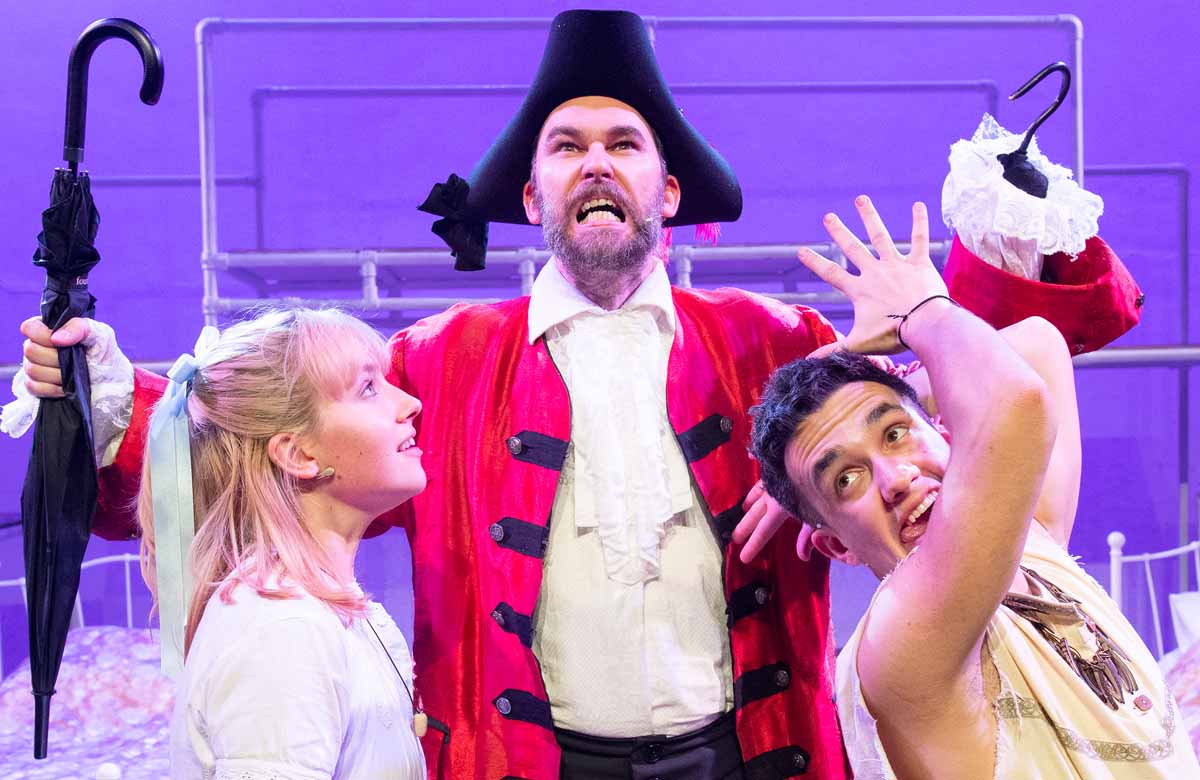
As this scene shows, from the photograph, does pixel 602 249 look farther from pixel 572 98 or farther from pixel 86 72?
pixel 86 72

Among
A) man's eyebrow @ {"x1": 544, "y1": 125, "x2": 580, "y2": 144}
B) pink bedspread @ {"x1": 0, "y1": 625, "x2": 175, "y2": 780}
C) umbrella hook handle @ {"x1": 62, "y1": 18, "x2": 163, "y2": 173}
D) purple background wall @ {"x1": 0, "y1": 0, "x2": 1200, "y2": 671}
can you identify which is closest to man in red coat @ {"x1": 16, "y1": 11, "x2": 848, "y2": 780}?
man's eyebrow @ {"x1": 544, "y1": 125, "x2": 580, "y2": 144}

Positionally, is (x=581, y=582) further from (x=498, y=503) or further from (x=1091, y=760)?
(x=1091, y=760)

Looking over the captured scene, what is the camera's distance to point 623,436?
1600 millimetres

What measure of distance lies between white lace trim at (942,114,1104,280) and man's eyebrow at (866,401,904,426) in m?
0.38

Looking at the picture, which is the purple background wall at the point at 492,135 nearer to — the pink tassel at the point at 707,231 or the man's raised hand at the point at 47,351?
the pink tassel at the point at 707,231

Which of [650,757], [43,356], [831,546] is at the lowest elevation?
[650,757]

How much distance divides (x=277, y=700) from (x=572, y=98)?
1.11 m

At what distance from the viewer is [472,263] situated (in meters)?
1.79

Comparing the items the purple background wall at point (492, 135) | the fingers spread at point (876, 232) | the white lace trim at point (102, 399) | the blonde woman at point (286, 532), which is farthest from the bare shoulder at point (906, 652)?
the purple background wall at point (492, 135)

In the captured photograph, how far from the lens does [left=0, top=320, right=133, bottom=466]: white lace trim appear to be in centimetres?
139

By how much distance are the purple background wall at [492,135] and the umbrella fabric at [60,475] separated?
254 cm

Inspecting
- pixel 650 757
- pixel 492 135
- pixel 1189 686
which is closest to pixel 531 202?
pixel 650 757

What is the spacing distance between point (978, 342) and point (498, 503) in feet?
2.42

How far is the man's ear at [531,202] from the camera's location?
1.75 metres
